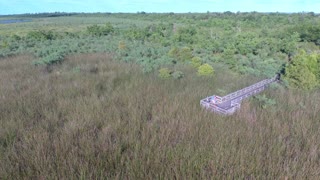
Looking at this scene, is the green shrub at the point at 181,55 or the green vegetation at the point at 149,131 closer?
the green vegetation at the point at 149,131

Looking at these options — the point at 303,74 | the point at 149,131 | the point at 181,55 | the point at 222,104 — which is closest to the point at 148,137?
the point at 149,131

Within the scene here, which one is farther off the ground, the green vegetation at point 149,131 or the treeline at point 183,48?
the green vegetation at point 149,131

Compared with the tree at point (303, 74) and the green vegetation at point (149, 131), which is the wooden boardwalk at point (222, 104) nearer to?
the green vegetation at point (149, 131)

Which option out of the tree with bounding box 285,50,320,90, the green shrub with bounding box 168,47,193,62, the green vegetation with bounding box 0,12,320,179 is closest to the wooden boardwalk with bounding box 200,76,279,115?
the green vegetation with bounding box 0,12,320,179

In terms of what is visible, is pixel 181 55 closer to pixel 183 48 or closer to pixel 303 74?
pixel 183 48

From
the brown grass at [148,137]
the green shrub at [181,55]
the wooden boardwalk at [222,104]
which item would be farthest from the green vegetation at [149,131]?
the green shrub at [181,55]

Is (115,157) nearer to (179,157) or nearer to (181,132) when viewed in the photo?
(179,157)

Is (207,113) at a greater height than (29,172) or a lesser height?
lesser

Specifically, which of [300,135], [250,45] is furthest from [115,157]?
[250,45]

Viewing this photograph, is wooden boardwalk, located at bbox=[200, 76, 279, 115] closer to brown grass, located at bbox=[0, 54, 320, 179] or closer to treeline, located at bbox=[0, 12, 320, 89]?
brown grass, located at bbox=[0, 54, 320, 179]
